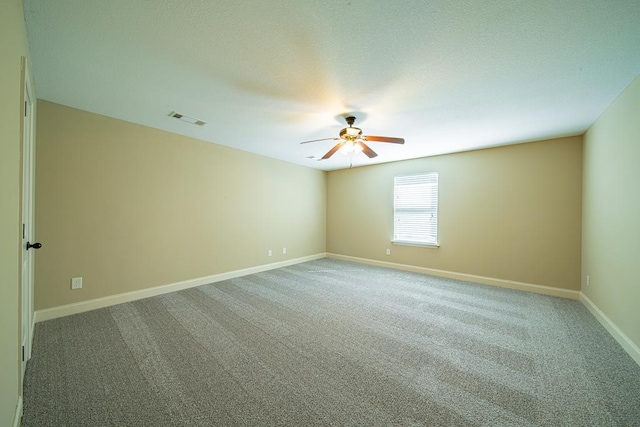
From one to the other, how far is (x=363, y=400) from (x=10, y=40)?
2807 millimetres

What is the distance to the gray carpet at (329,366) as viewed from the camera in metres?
1.43

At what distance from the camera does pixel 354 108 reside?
2658 millimetres

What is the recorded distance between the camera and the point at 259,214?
4805mm

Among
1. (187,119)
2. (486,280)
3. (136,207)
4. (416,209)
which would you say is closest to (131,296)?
(136,207)

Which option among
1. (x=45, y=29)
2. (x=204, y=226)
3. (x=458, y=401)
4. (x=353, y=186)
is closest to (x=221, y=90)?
(x=45, y=29)

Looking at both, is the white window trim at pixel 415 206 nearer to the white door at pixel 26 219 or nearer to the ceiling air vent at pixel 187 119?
the ceiling air vent at pixel 187 119

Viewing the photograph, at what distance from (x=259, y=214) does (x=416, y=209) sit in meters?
3.29

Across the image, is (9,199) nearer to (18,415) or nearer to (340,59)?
(18,415)

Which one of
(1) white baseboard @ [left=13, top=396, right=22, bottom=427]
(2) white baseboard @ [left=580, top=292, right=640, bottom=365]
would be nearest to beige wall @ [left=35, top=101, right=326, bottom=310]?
(1) white baseboard @ [left=13, top=396, right=22, bottom=427]

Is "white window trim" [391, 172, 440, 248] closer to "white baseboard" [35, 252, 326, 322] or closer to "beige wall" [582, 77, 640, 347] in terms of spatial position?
"beige wall" [582, 77, 640, 347]

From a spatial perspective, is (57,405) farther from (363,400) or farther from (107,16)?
(107,16)

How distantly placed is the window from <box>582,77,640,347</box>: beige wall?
2.03 metres

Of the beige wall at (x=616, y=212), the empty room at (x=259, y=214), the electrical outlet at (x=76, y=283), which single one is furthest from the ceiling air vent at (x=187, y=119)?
the beige wall at (x=616, y=212)

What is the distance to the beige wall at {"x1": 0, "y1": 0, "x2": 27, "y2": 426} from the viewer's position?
1.06 meters
